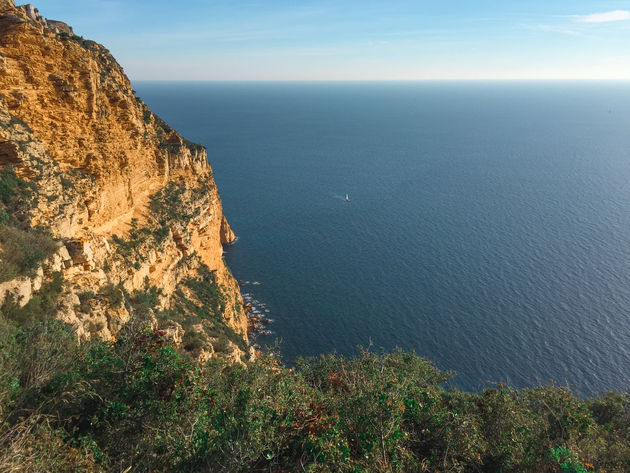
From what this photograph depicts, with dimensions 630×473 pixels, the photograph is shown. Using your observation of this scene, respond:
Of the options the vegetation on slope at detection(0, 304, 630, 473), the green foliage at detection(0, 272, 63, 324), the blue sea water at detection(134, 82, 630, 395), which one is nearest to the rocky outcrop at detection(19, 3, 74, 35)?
the green foliage at detection(0, 272, 63, 324)

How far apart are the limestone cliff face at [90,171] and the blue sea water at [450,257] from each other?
2052cm

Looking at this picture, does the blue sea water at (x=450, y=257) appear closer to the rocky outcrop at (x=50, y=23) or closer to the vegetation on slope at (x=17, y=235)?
the vegetation on slope at (x=17, y=235)

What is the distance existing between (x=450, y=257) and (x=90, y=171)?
56828mm

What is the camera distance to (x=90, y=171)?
92.2 ft

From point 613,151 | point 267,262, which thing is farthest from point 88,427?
point 613,151

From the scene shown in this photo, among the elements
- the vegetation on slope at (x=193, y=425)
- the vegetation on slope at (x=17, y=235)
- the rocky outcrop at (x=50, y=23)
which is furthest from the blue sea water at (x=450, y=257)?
the rocky outcrop at (x=50, y=23)

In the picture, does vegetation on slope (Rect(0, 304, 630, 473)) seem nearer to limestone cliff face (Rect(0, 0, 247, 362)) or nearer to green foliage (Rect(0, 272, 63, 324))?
green foliage (Rect(0, 272, 63, 324))

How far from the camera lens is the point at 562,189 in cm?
9738

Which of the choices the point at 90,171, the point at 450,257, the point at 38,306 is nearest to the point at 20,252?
the point at 38,306

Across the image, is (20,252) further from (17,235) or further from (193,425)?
(193,425)

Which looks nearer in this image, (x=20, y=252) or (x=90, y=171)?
(x=20, y=252)

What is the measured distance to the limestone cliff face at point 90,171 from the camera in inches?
800

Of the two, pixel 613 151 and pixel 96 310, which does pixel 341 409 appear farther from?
pixel 613 151

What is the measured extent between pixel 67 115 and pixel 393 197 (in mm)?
78480
